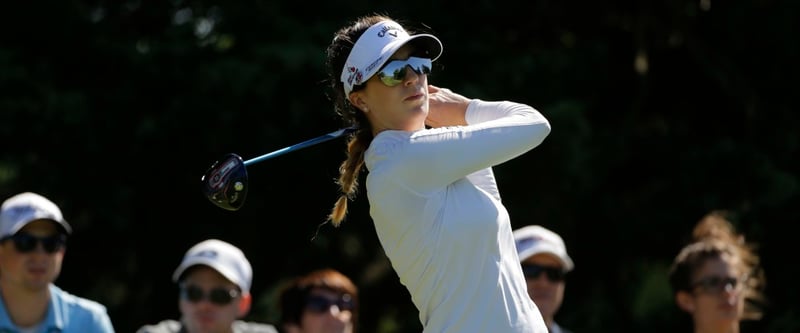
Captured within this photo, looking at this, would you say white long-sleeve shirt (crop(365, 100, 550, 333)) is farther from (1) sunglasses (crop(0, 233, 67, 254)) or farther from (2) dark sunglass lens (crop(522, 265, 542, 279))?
(1) sunglasses (crop(0, 233, 67, 254))

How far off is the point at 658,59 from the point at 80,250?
152 inches

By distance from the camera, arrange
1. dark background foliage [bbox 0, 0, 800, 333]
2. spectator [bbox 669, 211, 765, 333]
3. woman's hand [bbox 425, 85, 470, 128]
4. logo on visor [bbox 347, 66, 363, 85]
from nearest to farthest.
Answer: logo on visor [bbox 347, 66, 363, 85] < woman's hand [bbox 425, 85, 470, 128] < spectator [bbox 669, 211, 765, 333] < dark background foliage [bbox 0, 0, 800, 333]

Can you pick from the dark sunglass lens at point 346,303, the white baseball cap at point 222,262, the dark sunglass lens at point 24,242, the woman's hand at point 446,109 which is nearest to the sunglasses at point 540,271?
the dark sunglass lens at point 346,303

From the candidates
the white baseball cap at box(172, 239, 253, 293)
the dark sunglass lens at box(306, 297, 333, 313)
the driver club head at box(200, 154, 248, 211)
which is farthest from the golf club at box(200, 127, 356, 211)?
the dark sunglass lens at box(306, 297, 333, 313)

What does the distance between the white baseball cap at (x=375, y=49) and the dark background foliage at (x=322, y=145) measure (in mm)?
4297

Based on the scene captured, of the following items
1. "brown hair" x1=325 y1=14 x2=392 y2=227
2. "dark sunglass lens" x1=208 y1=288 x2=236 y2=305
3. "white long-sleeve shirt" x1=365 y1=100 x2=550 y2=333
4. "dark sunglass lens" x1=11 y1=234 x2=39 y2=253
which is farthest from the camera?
"dark sunglass lens" x1=208 y1=288 x2=236 y2=305

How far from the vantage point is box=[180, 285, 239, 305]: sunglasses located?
20.0ft

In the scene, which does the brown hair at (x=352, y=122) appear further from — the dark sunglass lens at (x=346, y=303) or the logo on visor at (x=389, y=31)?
the dark sunglass lens at (x=346, y=303)

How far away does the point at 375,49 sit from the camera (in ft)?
11.8

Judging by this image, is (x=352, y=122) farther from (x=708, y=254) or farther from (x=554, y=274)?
(x=708, y=254)

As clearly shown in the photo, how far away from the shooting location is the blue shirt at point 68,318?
5660 millimetres

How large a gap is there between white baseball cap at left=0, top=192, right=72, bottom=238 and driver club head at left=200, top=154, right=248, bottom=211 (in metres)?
2.24

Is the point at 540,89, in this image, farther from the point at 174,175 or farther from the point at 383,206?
the point at 383,206

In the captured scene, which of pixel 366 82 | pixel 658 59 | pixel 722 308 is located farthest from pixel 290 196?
pixel 366 82
